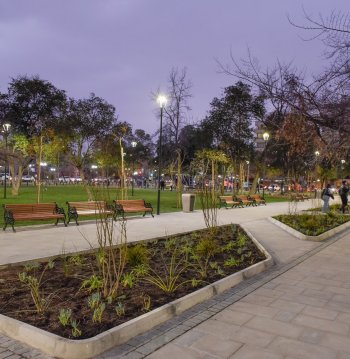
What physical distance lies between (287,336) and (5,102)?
31122mm

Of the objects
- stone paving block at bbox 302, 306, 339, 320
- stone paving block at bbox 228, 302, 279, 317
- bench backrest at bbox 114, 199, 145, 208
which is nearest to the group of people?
bench backrest at bbox 114, 199, 145, 208

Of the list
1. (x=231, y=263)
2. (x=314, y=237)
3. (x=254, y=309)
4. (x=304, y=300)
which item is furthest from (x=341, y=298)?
(x=314, y=237)

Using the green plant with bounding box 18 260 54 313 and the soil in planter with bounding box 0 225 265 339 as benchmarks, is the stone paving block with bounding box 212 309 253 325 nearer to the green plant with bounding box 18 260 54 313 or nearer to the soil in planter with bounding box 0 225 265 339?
the soil in planter with bounding box 0 225 265 339

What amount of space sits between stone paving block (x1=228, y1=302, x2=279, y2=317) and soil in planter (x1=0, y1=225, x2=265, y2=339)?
0.67 m

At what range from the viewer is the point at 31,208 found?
1198 cm

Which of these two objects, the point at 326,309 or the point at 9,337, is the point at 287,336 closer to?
the point at 326,309

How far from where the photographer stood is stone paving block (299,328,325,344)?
407 cm

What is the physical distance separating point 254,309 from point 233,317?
17.0 inches

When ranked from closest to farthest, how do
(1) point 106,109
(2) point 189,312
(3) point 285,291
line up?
(2) point 189,312 → (3) point 285,291 → (1) point 106,109

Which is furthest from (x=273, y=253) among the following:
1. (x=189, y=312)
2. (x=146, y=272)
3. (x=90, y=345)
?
(x=90, y=345)

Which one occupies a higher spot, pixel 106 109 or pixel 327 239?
pixel 106 109

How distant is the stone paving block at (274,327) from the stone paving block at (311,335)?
6 cm

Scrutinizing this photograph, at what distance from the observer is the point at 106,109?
109 feet

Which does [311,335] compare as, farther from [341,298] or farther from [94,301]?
[94,301]
